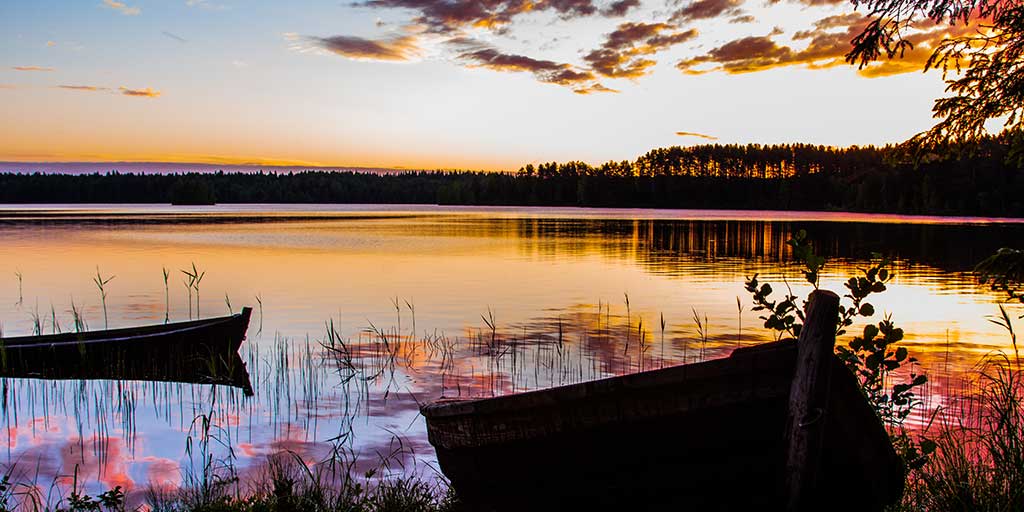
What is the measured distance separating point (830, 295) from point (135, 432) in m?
9.64

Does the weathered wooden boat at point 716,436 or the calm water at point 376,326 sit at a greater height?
the weathered wooden boat at point 716,436

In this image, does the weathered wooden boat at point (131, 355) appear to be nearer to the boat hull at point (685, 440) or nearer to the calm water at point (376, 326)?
the calm water at point (376, 326)

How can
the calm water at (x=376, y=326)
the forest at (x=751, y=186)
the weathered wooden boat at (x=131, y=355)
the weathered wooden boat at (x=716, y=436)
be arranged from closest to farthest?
the weathered wooden boat at (x=716, y=436) < the calm water at (x=376, y=326) < the weathered wooden boat at (x=131, y=355) < the forest at (x=751, y=186)

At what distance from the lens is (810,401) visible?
15.2 feet

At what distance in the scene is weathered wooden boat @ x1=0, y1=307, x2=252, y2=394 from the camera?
1314 cm

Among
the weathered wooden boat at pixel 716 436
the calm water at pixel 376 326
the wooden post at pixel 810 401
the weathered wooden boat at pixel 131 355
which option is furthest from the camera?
the weathered wooden boat at pixel 131 355

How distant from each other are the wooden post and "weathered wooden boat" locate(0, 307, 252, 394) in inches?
399

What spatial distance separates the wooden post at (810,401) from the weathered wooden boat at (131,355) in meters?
10.1

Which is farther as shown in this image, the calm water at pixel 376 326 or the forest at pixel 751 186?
the forest at pixel 751 186

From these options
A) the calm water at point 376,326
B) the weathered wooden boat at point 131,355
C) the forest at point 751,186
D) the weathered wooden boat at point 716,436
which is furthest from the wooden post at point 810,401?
the forest at point 751,186

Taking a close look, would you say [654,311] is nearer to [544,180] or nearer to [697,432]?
[697,432]

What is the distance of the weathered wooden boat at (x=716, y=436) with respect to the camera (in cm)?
471

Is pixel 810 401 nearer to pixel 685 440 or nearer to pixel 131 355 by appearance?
pixel 685 440

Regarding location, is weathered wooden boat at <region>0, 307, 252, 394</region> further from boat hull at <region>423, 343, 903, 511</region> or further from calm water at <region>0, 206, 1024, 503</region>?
boat hull at <region>423, 343, 903, 511</region>
